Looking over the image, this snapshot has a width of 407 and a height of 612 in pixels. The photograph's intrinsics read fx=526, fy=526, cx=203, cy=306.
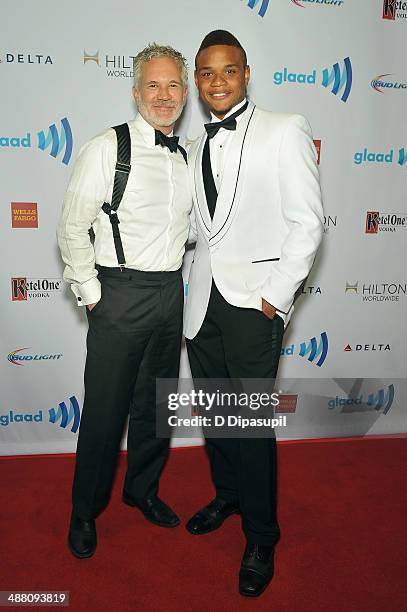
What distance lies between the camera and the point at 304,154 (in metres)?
1.90

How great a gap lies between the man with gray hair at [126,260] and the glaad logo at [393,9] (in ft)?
4.63

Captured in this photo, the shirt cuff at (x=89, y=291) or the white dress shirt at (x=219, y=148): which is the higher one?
the white dress shirt at (x=219, y=148)

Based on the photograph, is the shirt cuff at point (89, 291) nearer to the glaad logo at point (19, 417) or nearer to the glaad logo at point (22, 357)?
the glaad logo at point (22, 357)

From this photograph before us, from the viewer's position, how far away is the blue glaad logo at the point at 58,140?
2715mm

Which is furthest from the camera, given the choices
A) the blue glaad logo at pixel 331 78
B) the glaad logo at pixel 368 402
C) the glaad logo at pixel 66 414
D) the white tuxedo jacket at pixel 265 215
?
the glaad logo at pixel 368 402

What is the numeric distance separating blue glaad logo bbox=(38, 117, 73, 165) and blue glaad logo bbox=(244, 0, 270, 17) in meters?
1.13

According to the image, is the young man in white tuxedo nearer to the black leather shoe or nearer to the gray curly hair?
the gray curly hair

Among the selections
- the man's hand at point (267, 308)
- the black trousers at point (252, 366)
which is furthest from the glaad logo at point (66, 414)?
the man's hand at point (267, 308)

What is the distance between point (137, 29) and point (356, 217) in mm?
1562

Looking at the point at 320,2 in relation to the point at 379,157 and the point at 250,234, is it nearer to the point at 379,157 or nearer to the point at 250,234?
the point at 379,157

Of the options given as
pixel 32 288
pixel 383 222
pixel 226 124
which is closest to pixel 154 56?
pixel 226 124

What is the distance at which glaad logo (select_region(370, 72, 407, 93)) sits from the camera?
9.55ft

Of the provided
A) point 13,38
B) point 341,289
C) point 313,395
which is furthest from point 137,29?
point 313,395

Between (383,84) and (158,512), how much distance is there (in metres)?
2.55
